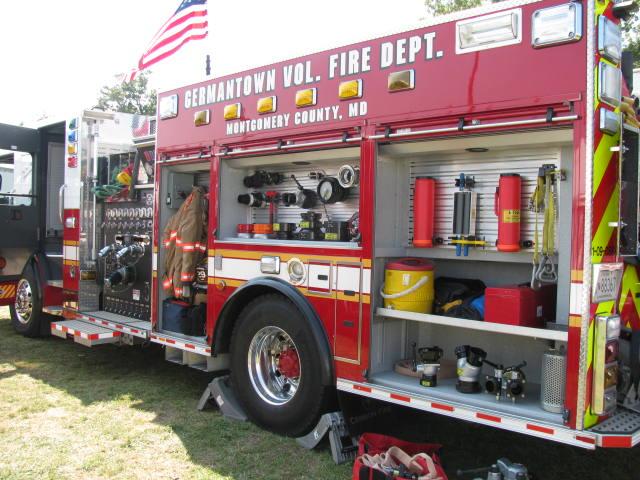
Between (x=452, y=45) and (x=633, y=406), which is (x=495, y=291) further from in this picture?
(x=452, y=45)

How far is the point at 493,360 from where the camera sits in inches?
166

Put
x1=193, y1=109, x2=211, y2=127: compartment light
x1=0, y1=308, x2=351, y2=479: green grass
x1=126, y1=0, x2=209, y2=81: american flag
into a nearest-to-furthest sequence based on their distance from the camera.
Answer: x1=0, y1=308, x2=351, y2=479: green grass < x1=193, y1=109, x2=211, y2=127: compartment light < x1=126, y1=0, x2=209, y2=81: american flag

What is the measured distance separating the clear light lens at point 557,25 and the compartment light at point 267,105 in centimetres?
207

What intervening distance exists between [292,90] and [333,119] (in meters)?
0.51

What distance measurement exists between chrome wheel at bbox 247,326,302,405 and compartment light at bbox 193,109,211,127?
1916 mm

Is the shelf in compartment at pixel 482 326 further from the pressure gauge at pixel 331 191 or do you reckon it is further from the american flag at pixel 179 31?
the american flag at pixel 179 31

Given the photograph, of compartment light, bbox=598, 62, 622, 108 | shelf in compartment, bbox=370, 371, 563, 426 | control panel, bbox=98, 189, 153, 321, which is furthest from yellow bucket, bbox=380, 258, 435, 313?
control panel, bbox=98, 189, 153, 321

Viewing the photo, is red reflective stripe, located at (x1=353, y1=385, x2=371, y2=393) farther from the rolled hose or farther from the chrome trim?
the chrome trim

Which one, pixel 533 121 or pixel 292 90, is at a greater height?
pixel 292 90

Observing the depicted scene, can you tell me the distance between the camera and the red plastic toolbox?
3521mm

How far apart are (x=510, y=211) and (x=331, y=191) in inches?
59.8

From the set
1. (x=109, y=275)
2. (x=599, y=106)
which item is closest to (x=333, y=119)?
(x=599, y=106)

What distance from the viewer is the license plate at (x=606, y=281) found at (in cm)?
321

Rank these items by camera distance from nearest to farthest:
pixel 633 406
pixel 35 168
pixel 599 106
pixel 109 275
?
pixel 599 106 → pixel 633 406 → pixel 109 275 → pixel 35 168
